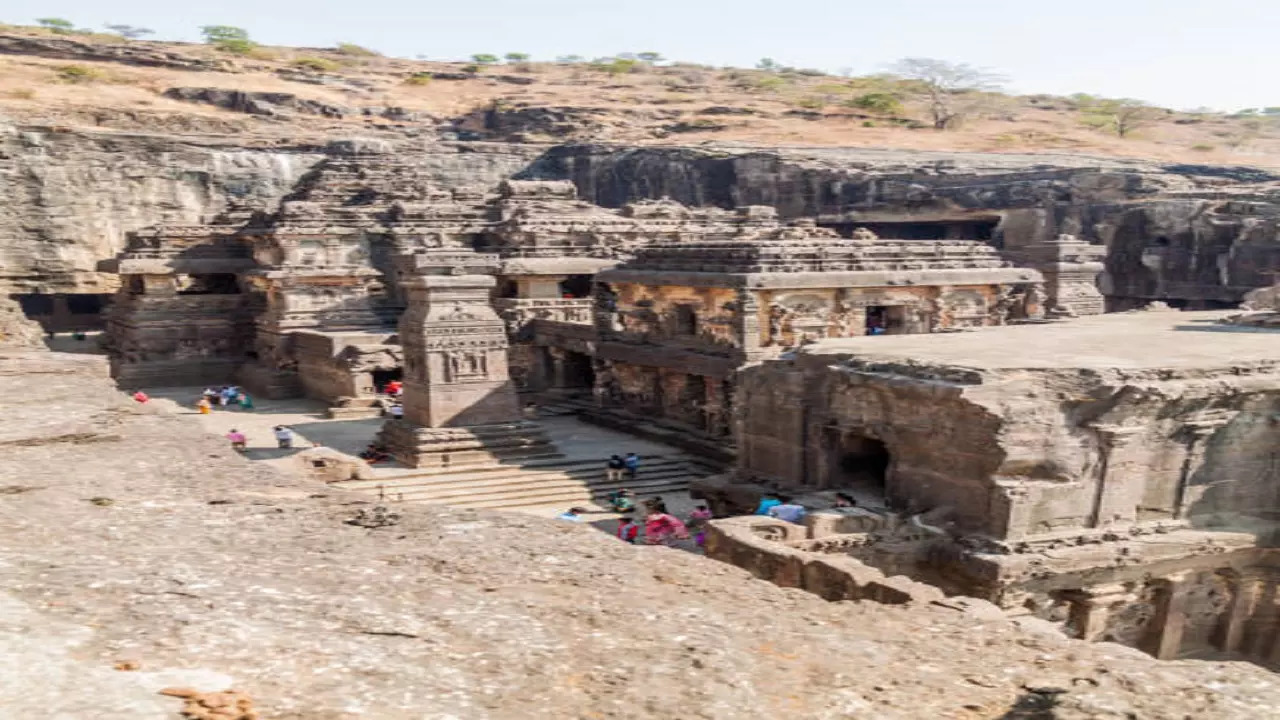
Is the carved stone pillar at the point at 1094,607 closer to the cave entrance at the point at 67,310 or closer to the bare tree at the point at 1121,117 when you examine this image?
the cave entrance at the point at 67,310

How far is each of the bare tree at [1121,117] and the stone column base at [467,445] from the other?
51060 millimetres

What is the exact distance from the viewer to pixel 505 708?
3.93 metres

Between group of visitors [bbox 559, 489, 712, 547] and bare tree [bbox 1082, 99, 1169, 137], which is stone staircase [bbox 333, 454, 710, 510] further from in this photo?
bare tree [bbox 1082, 99, 1169, 137]

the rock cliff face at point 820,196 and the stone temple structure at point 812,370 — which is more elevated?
the rock cliff face at point 820,196

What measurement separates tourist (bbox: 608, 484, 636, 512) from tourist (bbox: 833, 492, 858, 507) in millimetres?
3535

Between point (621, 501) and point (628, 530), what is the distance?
181 cm

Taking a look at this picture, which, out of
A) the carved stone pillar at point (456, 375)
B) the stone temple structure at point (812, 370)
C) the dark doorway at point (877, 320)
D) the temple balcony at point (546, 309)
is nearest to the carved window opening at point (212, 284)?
the stone temple structure at point (812, 370)

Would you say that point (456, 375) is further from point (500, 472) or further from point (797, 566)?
point (797, 566)

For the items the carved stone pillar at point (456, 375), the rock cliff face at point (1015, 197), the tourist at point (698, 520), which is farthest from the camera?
the rock cliff face at point (1015, 197)

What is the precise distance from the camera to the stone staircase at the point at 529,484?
52.5 feet

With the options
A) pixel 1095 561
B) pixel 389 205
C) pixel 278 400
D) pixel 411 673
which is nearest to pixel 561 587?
pixel 411 673

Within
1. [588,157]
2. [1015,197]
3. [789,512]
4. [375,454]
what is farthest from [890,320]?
[588,157]

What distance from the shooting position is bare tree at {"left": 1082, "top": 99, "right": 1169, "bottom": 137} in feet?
197

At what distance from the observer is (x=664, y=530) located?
13.9 m
